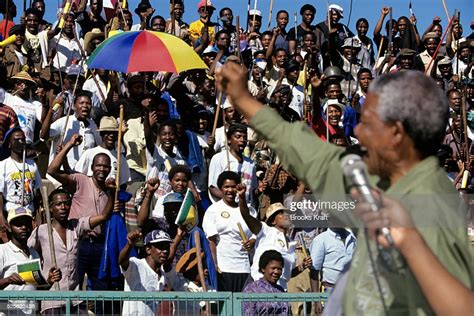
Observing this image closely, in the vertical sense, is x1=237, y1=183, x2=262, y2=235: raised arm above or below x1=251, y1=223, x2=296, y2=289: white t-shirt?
above

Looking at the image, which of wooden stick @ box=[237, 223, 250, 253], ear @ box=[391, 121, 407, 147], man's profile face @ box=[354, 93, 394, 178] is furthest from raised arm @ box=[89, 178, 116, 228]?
ear @ box=[391, 121, 407, 147]

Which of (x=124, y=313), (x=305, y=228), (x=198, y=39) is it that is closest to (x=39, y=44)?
(x=198, y=39)

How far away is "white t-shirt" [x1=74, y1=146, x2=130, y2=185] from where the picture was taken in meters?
11.2

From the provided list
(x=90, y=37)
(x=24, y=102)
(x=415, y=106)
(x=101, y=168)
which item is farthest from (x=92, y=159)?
(x=415, y=106)

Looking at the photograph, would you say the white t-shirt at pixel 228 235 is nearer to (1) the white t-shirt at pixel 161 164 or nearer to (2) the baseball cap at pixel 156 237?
(1) the white t-shirt at pixel 161 164

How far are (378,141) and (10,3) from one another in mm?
13229

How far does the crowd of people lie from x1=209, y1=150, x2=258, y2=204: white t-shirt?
0.07 ft

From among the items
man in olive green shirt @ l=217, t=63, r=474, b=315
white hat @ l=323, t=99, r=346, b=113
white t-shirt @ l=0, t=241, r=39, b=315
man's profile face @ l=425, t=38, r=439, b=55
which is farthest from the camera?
man's profile face @ l=425, t=38, r=439, b=55

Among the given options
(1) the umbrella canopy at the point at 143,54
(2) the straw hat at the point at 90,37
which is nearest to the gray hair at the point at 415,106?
(1) the umbrella canopy at the point at 143,54

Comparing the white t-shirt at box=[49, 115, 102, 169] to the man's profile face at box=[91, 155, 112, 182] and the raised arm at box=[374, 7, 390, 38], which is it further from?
the raised arm at box=[374, 7, 390, 38]

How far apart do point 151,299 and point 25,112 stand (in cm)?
539

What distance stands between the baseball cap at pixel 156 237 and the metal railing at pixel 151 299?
1.94 meters

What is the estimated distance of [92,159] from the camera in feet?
36.8

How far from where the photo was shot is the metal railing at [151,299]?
7273mm
